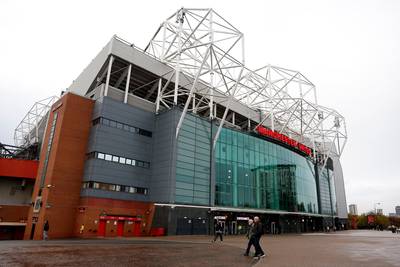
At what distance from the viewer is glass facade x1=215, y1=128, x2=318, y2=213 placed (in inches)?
1748

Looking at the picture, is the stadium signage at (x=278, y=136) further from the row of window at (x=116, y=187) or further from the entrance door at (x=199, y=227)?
the row of window at (x=116, y=187)

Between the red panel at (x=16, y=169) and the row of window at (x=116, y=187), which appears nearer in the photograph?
the row of window at (x=116, y=187)

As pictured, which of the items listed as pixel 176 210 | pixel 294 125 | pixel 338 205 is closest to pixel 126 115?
pixel 176 210

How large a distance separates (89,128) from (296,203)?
41.7 m

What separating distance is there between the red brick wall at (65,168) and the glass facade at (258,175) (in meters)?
19.2

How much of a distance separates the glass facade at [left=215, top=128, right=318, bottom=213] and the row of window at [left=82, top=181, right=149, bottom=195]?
11076 millimetres

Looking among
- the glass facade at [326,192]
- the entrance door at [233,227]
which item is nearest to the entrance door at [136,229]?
the entrance door at [233,227]

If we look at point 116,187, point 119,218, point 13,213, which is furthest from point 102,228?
point 13,213

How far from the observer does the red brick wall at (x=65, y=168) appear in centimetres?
3222

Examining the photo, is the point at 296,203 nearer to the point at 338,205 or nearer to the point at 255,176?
the point at 255,176

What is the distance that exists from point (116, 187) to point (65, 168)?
6397 mm

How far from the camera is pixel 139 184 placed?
38281mm

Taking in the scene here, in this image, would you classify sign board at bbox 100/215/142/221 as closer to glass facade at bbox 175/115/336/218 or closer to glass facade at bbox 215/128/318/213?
glass facade at bbox 175/115/336/218

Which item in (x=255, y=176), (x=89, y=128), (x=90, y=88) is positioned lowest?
(x=255, y=176)
